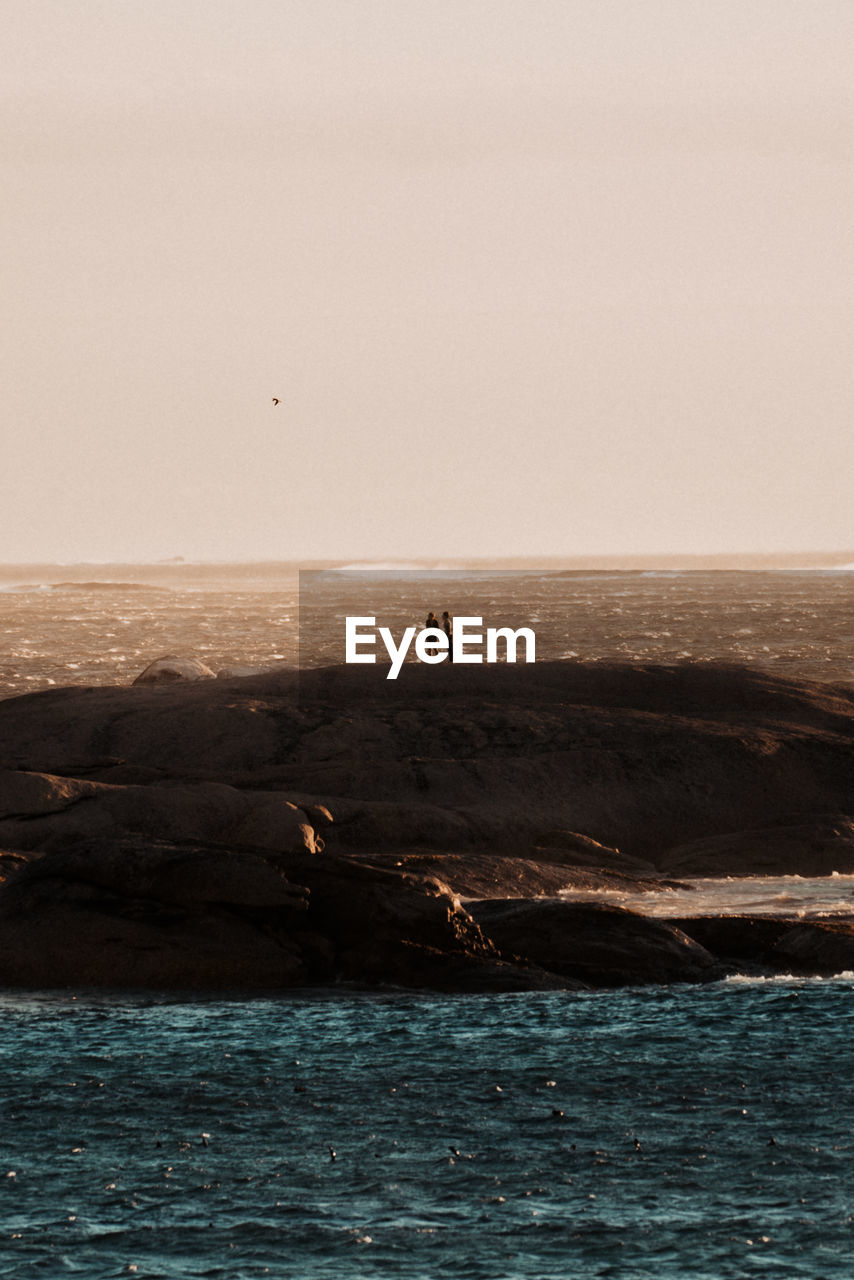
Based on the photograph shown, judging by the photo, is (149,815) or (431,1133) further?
(149,815)

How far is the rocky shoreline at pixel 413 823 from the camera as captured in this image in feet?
87.0

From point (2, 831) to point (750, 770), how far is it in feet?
61.9

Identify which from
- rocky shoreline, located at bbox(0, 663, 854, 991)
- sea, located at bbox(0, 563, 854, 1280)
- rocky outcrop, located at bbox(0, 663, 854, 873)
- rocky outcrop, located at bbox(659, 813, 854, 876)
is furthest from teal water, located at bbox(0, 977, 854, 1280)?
rocky outcrop, located at bbox(0, 663, 854, 873)

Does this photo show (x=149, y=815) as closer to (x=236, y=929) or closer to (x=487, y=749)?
(x=236, y=929)

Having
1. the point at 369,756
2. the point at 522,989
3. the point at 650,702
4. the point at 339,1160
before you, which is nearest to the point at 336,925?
the point at 522,989

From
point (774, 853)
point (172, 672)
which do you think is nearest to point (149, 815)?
point (774, 853)

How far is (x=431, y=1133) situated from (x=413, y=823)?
17.2 metres

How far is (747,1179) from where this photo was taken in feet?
57.0

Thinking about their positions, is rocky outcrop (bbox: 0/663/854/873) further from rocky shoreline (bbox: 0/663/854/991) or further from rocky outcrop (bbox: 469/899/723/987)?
rocky outcrop (bbox: 469/899/723/987)

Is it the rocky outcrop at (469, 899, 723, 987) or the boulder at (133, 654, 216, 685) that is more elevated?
the boulder at (133, 654, 216, 685)

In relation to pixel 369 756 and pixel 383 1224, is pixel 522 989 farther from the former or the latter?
pixel 369 756

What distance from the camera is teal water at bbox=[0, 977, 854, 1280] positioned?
15.6 metres

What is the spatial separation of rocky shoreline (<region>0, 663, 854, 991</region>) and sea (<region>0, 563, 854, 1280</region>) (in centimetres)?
92

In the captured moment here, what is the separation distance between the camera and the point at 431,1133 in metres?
19.2
